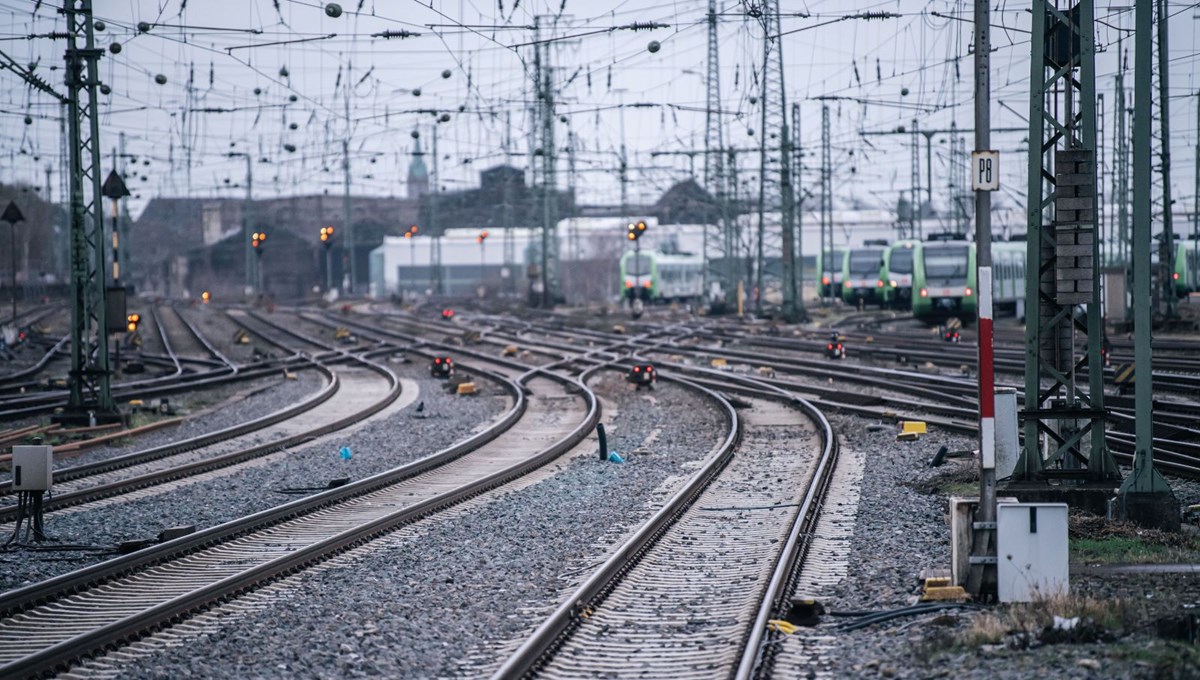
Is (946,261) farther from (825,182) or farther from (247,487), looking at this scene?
(247,487)

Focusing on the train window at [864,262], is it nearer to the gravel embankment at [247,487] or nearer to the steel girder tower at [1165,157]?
the steel girder tower at [1165,157]

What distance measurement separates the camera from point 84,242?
21.3m

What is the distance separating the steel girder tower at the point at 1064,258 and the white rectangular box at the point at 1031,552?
295cm

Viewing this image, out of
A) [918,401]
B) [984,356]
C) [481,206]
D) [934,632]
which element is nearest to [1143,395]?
[984,356]

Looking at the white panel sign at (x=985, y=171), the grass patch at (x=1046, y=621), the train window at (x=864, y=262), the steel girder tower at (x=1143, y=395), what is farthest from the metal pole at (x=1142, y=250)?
the train window at (x=864, y=262)

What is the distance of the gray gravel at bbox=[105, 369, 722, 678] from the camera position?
791cm

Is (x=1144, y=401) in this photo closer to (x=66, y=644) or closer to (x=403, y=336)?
(x=66, y=644)

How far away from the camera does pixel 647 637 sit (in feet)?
27.7

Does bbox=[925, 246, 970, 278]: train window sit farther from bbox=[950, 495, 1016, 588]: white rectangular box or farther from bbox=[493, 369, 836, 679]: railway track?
bbox=[950, 495, 1016, 588]: white rectangular box

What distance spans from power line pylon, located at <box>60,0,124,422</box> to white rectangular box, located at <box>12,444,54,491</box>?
9.22 m

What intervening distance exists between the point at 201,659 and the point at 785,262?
4167 cm

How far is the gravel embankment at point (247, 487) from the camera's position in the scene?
36.5 feet

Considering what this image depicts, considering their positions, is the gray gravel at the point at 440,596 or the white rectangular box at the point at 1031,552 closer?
the gray gravel at the point at 440,596

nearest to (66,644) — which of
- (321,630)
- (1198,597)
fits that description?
(321,630)
